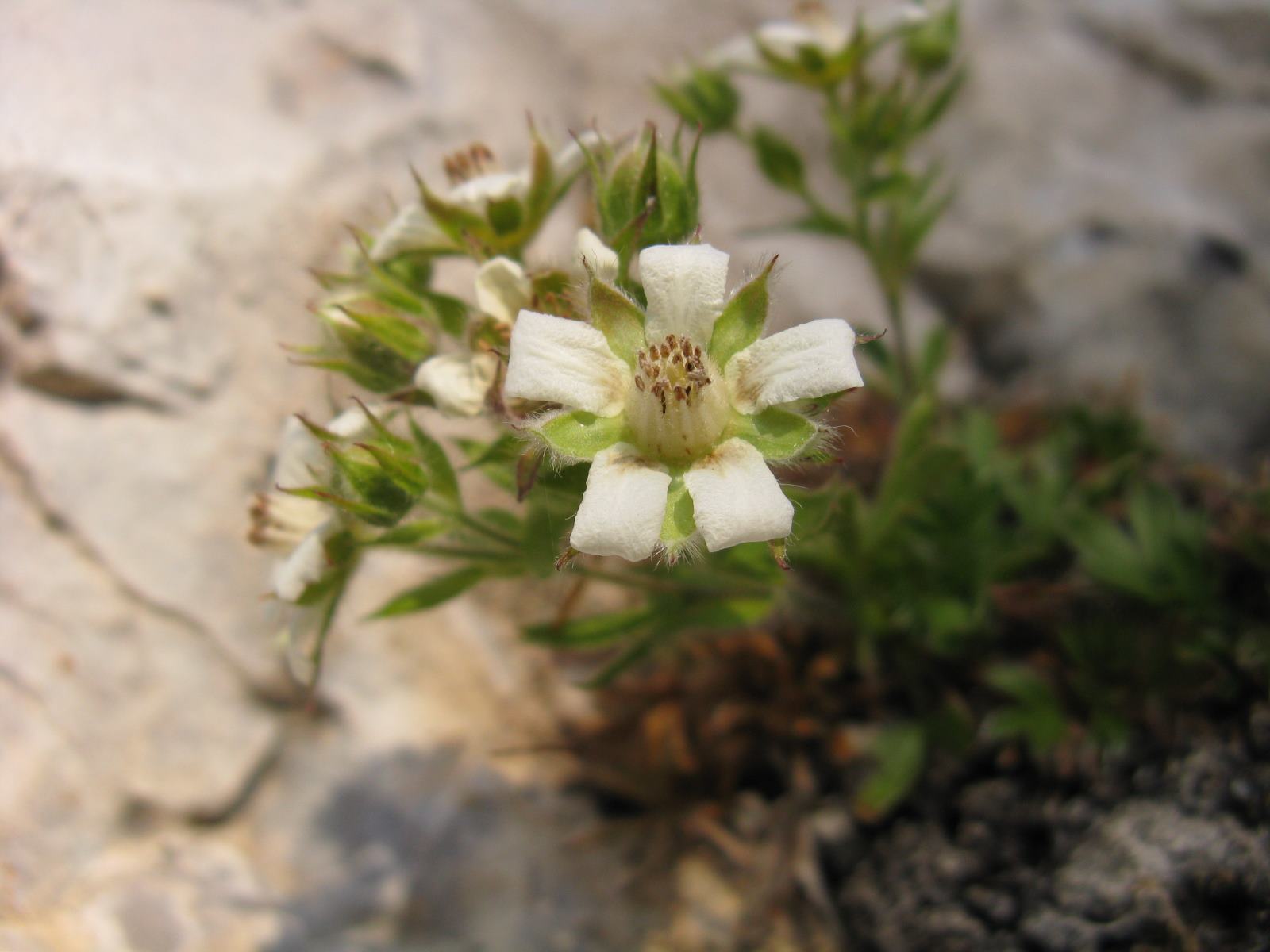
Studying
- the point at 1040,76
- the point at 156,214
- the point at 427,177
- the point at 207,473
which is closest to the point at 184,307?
the point at 156,214

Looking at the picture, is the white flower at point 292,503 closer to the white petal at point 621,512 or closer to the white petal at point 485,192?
the white petal at point 485,192

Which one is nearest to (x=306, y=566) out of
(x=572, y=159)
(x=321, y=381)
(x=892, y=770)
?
(x=572, y=159)

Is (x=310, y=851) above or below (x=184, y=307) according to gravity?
below

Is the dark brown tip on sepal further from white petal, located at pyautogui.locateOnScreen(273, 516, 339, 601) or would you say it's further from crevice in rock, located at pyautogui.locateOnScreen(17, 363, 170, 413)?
crevice in rock, located at pyautogui.locateOnScreen(17, 363, 170, 413)

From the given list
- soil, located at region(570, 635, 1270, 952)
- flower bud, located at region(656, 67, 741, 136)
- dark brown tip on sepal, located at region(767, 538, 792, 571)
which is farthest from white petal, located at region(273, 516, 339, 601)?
flower bud, located at region(656, 67, 741, 136)

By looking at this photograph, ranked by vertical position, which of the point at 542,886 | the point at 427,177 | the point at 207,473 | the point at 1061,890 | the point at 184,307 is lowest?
the point at 542,886

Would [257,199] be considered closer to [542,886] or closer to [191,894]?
[191,894]

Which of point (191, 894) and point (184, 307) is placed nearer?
point (191, 894)

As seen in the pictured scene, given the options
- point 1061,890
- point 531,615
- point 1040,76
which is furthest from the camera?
point 1040,76
